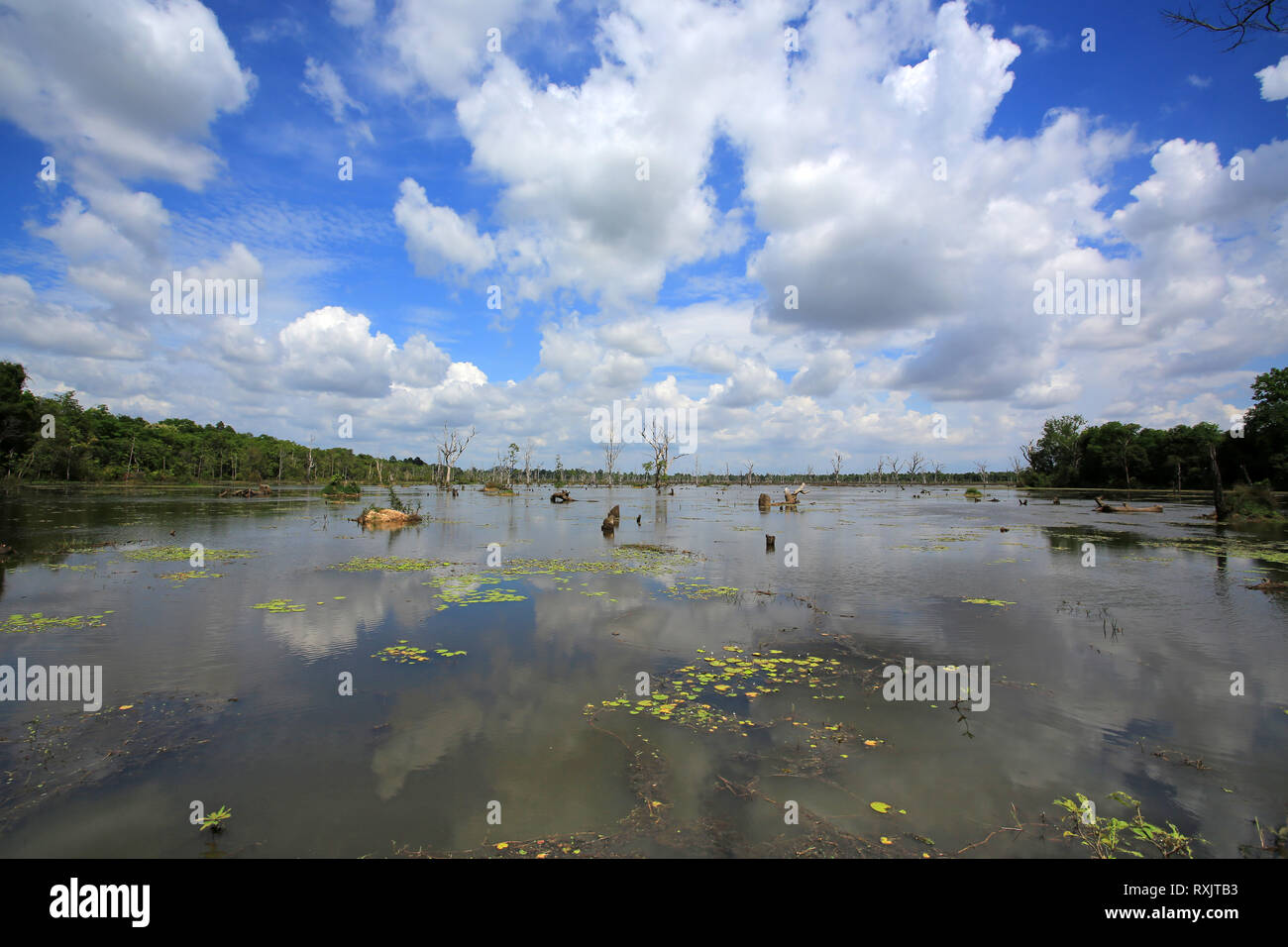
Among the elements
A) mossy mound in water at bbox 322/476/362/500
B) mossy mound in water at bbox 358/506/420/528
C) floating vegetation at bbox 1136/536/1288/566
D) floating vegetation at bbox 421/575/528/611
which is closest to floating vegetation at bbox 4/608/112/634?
floating vegetation at bbox 421/575/528/611

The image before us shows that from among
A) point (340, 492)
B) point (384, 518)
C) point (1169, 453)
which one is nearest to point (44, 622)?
point (384, 518)

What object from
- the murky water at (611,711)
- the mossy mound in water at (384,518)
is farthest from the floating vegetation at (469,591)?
the mossy mound in water at (384,518)

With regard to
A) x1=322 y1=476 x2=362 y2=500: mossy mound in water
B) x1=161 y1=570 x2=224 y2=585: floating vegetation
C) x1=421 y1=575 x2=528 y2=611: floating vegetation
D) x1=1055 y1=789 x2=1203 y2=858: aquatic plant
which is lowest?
x1=1055 y1=789 x2=1203 y2=858: aquatic plant

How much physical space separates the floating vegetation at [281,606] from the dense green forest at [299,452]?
127ft

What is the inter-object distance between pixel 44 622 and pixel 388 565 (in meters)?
7.26

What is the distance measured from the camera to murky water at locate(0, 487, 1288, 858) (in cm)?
420

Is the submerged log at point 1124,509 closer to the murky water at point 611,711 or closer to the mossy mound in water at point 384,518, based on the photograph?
the murky water at point 611,711

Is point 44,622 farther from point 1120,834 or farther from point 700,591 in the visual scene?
point 1120,834

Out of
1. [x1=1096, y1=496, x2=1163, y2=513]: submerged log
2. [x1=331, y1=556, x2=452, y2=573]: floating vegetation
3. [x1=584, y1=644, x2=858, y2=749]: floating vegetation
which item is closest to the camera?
[x1=584, y1=644, x2=858, y2=749]: floating vegetation

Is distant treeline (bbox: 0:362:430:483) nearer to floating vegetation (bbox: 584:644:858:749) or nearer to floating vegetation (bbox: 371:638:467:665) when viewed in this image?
floating vegetation (bbox: 371:638:467:665)

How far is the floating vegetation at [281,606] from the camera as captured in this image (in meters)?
10.6

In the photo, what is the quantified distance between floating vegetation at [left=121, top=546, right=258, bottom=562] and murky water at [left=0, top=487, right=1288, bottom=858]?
1520mm
